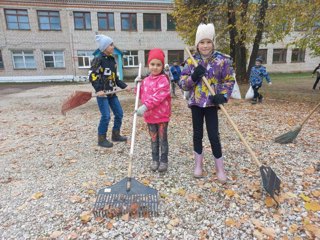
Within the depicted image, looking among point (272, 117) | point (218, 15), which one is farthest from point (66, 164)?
point (218, 15)

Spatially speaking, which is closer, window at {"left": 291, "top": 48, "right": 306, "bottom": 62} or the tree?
the tree

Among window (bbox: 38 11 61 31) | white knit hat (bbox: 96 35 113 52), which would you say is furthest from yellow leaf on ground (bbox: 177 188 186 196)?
window (bbox: 38 11 61 31)

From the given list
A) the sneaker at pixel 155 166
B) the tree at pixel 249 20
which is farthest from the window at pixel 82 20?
the sneaker at pixel 155 166

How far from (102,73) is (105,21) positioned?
2255 centimetres

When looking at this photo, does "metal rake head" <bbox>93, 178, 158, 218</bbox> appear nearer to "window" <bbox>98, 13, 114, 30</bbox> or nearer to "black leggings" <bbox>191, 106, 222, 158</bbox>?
"black leggings" <bbox>191, 106, 222, 158</bbox>

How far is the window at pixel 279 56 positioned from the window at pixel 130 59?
15966 mm

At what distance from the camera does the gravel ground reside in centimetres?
246

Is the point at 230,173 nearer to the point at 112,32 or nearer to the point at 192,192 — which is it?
the point at 192,192

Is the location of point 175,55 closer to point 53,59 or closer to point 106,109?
point 53,59

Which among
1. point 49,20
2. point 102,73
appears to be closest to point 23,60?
point 49,20

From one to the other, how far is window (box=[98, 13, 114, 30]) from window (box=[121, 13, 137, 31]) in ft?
3.64

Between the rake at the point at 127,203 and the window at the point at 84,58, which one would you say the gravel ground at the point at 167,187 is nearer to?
the rake at the point at 127,203

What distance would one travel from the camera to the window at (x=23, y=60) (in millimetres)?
23438

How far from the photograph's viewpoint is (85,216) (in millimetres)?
2674
